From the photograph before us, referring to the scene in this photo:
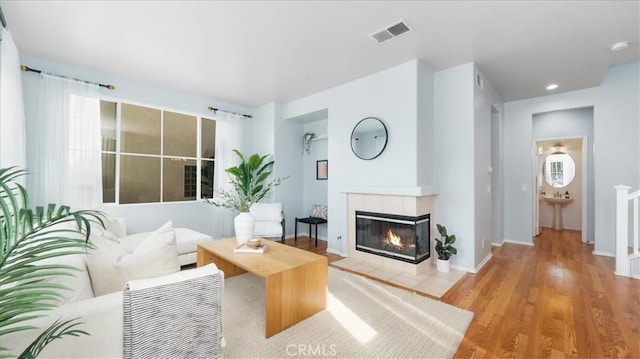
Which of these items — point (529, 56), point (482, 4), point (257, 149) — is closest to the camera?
point (482, 4)

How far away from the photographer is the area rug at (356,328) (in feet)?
5.89

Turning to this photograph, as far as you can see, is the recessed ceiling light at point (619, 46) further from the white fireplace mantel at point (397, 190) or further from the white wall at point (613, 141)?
the white fireplace mantel at point (397, 190)

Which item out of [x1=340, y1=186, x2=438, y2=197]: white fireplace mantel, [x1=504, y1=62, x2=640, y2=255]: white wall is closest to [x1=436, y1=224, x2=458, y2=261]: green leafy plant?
[x1=340, y1=186, x2=438, y2=197]: white fireplace mantel

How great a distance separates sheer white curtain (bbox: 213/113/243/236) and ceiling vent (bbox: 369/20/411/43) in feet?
10.6

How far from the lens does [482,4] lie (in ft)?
7.34

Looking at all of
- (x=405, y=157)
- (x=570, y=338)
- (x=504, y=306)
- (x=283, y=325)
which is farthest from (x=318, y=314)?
(x=405, y=157)

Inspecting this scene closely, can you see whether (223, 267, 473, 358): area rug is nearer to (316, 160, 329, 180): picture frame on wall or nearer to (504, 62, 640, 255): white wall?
Answer: (316, 160, 329, 180): picture frame on wall

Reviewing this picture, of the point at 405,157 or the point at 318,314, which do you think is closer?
the point at 318,314

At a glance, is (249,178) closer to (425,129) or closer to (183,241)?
(183,241)

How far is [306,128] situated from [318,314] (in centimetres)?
402

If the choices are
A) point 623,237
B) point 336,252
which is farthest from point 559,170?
point 336,252

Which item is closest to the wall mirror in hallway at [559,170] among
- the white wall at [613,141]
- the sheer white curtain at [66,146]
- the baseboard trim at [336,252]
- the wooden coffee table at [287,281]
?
the white wall at [613,141]

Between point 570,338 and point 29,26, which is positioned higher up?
point 29,26

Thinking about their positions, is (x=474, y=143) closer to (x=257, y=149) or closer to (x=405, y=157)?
(x=405, y=157)
